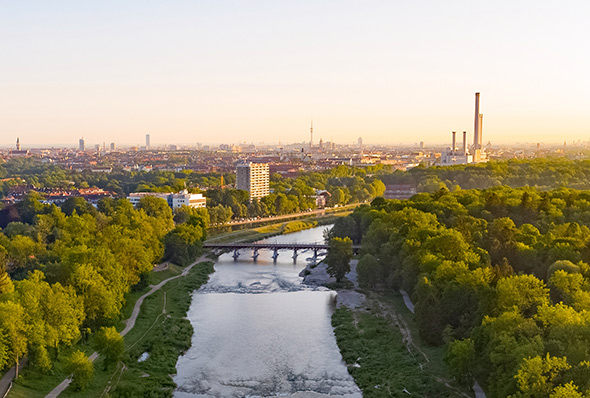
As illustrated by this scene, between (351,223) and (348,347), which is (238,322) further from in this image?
(351,223)

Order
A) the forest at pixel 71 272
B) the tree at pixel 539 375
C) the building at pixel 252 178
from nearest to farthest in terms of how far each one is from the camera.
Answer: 1. the tree at pixel 539 375
2. the forest at pixel 71 272
3. the building at pixel 252 178

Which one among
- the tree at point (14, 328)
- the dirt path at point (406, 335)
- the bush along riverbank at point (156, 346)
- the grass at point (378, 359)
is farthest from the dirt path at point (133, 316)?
the dirt path at point (406, 335)

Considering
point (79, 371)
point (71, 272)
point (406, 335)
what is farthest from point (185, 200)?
point (79, 371)

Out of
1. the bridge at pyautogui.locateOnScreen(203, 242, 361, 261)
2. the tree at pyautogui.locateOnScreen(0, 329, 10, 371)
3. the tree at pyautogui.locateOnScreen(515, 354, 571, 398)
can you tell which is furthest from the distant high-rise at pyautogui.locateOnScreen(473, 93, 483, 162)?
the tree at pyautogui.locateOnScreen(0, 329, 10, 371)

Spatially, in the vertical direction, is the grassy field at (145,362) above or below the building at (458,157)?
below

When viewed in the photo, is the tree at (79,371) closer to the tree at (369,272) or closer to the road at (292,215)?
the tree at (369,272)

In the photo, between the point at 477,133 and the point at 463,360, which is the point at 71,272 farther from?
the point at 477,133

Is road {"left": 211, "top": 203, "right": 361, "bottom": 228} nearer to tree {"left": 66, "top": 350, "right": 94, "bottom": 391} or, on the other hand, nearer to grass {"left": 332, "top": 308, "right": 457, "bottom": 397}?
grass {"left": 332, "top": 308, "right": 457, "bottom": 397}
